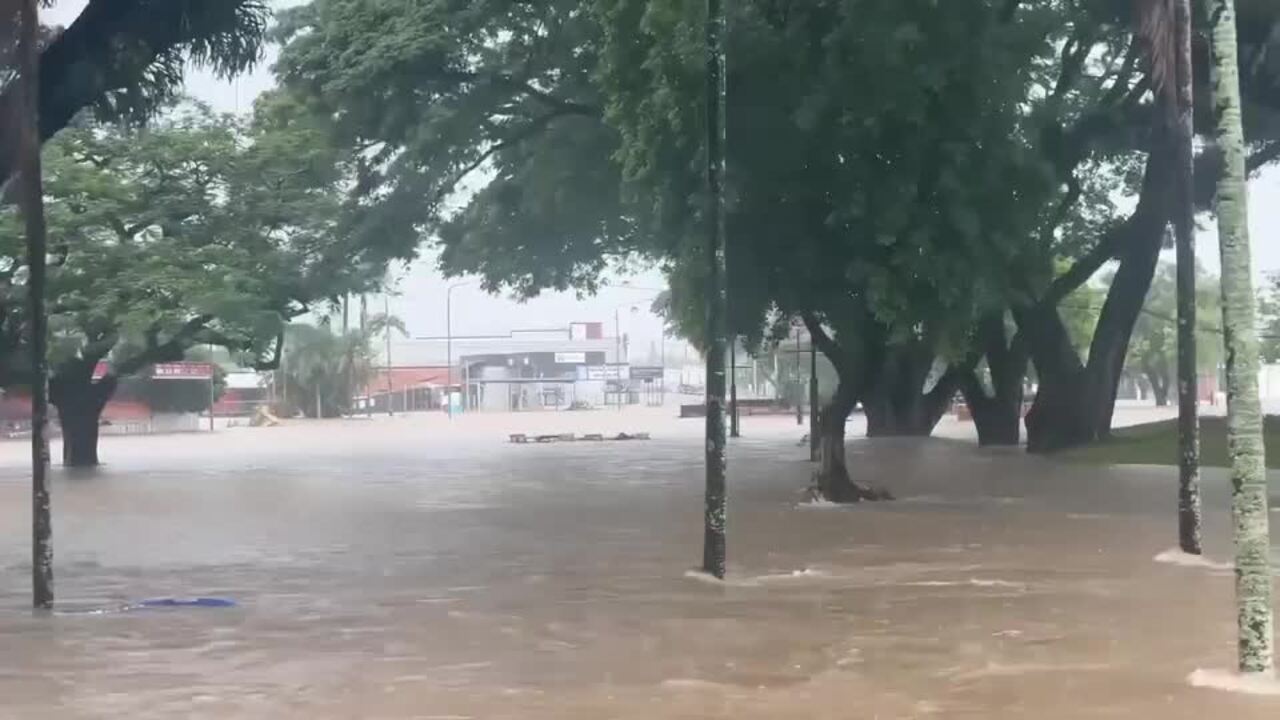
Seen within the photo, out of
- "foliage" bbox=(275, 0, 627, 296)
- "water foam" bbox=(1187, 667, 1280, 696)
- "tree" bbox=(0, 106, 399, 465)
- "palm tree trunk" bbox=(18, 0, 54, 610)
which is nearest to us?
"water foam" bbox=(1187, 667, 1280, 696)

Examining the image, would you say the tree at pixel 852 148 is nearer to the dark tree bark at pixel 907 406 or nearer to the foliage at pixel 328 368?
the dark tree bark at pixel 907 406

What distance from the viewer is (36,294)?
13.4 metres

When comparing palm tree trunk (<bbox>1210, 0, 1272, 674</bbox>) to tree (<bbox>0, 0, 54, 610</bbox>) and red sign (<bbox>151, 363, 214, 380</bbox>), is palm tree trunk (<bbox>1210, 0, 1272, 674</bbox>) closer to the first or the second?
tree (<bbox>0, 0, 54, 610</bbox>)

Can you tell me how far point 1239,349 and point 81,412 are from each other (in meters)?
36.3

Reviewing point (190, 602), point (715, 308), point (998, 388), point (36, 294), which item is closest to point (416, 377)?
point (998, 388)

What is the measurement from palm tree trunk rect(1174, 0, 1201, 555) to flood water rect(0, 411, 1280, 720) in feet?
2.54

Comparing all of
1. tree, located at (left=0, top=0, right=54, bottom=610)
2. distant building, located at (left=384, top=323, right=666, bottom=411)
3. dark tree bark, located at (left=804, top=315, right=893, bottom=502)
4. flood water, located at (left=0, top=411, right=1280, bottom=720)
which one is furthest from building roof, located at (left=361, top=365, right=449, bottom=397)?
tree, located at (left=0, top=0, right=54, bottom=610)

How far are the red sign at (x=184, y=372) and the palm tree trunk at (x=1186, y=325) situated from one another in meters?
63.3

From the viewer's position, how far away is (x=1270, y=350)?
73812 mm

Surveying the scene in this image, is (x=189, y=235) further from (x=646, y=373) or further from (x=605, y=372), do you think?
(x=646, y=373)

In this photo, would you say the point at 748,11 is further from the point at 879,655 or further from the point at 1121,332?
the point at 1121,332

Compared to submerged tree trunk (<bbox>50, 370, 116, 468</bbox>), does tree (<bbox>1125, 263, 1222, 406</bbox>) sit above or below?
above

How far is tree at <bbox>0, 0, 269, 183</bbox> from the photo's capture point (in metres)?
14.4

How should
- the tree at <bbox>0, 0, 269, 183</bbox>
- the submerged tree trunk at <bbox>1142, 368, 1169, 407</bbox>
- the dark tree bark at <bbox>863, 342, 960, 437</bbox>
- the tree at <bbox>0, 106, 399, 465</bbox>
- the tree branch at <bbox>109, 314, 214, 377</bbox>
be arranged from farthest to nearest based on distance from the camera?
1. the submerged tree trunk at <bbox>1142, 368, 1169, 407</bbox>
2. the dark tree bark at <bbox>863, 342, 960, 437</bbox>
3. the tree branch at <bbox>109, 314, 214, 377</bbox>
4. the tree at <bbox>0, 106, 399, 465</bbox>
5. the tree at <bbox>0, 0, 269, 183</bbox>
